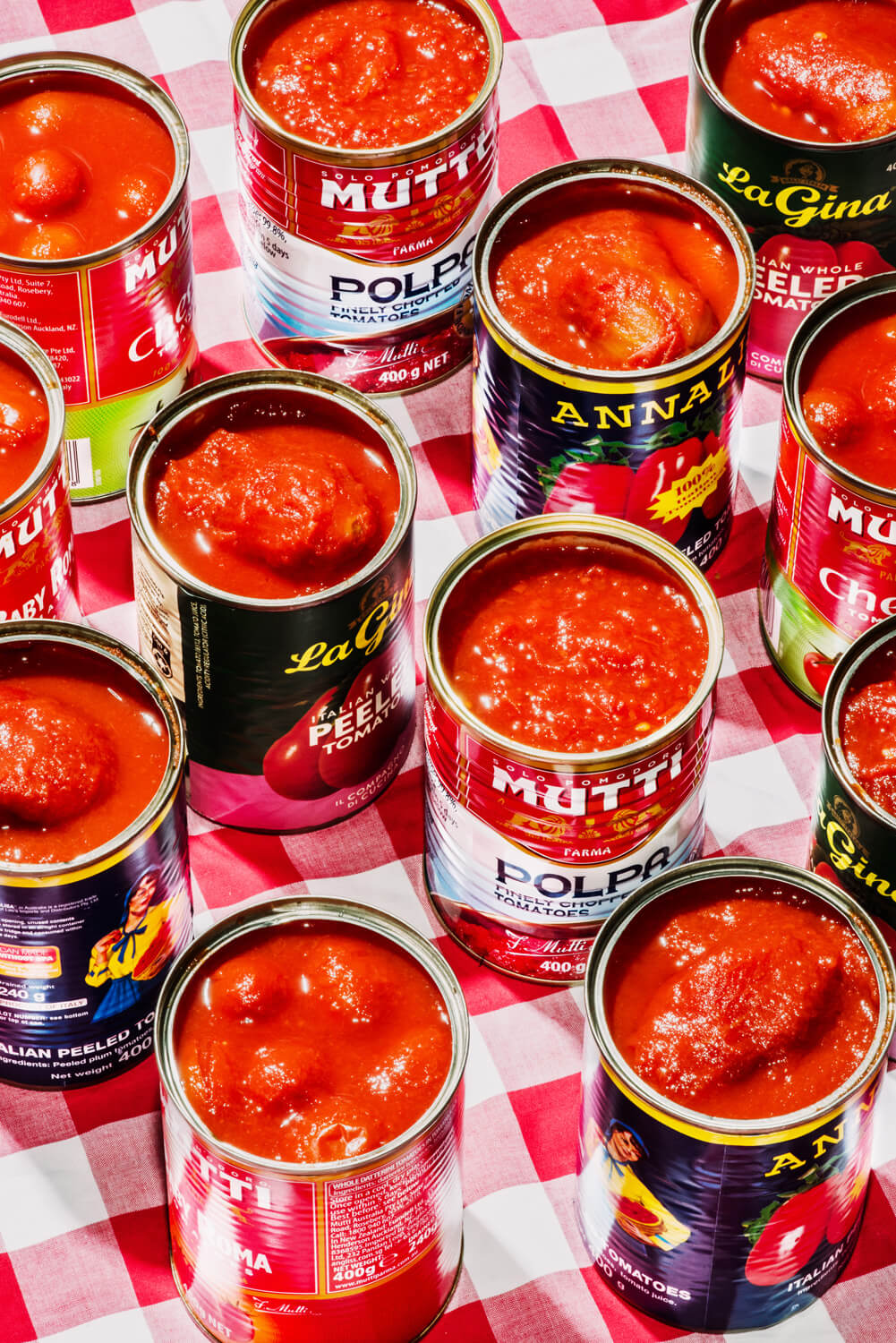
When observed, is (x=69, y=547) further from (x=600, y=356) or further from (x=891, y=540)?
(x=891, y=540)

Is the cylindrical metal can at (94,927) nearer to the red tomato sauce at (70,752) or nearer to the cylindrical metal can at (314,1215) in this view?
the red tomato sauce at (70,752)

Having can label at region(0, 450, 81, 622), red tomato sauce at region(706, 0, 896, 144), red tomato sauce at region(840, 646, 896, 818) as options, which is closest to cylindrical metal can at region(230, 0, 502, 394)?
red tomato sauce at region(706, 0, 896, 144)

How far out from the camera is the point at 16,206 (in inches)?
131

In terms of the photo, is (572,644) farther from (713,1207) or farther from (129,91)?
(129,91)

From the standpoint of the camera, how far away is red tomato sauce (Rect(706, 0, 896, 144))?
11.3 ft

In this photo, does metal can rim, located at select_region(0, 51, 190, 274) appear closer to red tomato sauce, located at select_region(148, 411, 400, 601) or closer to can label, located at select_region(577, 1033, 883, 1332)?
red tomato sauce, located at select_region(148, 411, 400, 601)

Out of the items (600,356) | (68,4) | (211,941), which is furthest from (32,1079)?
(68,4)

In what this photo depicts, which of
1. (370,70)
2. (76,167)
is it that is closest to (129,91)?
(76,167)

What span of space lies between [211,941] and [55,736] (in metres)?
0.30

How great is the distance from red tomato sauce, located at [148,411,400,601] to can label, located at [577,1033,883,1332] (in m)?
0.71

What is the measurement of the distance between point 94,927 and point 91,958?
53mm

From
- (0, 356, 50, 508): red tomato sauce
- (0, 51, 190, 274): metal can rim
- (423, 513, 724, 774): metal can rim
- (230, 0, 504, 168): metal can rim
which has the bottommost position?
(423, 513, 724, 774): metal can rim

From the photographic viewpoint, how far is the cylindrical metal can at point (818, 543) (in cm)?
306

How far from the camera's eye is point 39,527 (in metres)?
3.08
